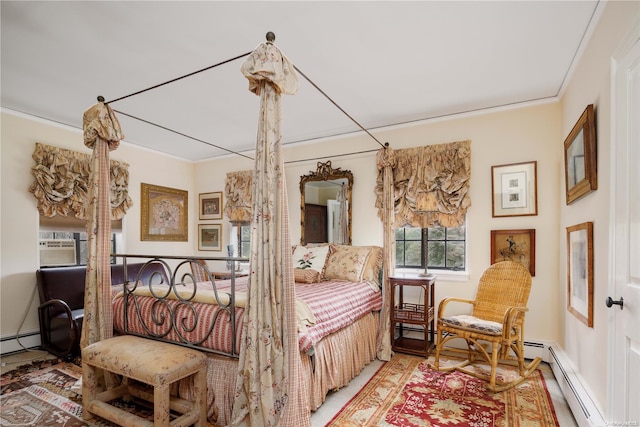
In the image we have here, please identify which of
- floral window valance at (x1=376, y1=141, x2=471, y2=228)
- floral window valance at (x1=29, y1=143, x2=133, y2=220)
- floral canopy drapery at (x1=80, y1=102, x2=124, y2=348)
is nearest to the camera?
floral canopy drapery at (x1=80, y1=102, x2=124, y2=348)

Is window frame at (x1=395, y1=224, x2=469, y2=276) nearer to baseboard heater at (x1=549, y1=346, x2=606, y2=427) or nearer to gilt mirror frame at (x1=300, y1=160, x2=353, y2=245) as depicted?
gilt mirror frame at (x1=300, y1=160, x2=353, y2=245)

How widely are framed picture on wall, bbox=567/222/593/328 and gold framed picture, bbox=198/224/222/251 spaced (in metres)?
4.85

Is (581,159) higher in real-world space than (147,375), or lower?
higher

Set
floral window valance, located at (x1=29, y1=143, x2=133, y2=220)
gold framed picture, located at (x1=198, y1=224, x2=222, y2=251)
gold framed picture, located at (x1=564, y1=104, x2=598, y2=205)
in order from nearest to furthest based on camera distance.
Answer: gold framed picture, located at (x1=564, y1=104, x2=598, y2=205), floral window valance, located at (x1=29, y1=143, x2=133, y2=220), gold framed picture, located at (x1=198, y1=224, x2=222, y2=251)

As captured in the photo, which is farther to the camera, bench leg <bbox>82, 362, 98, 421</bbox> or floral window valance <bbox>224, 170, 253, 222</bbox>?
floral window valance <bbox>224, 170, 253, 222</bbox>

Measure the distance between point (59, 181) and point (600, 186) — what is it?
17.5 feet

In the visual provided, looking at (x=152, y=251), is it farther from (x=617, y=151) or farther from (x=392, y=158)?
(x=617, y=151)

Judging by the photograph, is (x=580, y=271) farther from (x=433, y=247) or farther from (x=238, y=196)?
(x=238, y=196)

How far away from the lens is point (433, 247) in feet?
13.3

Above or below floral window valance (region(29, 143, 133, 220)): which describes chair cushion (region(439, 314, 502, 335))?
below

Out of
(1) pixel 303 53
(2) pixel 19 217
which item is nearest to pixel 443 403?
(1) pixel 303 53

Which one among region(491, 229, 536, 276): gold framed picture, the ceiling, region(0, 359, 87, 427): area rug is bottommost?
region(0, 359, 87, 427): area rug

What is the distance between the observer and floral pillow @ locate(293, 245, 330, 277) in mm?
3778

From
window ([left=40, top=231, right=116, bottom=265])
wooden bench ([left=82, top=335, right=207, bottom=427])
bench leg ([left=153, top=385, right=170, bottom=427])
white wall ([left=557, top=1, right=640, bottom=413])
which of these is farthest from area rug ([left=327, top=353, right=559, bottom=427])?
window ([left=40, top=231, right=116, bottom=265])
